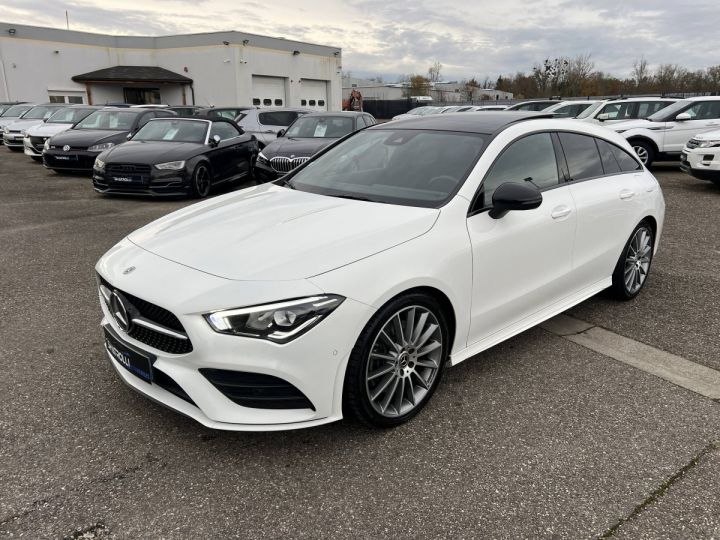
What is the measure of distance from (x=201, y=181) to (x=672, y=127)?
1052 centimetres

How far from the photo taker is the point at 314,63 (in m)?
39.7

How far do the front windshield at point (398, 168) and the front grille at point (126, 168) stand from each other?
19.8ft

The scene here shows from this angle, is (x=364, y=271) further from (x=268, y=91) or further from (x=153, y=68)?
(x=153, y=68)

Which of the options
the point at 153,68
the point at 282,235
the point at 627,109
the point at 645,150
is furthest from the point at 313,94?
the point at 282,235

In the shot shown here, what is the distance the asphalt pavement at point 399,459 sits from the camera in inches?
89.7

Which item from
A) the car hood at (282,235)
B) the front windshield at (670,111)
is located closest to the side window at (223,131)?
the car hood at (282,235)

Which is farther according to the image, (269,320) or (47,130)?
(47,130)

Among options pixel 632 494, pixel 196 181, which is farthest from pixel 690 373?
pixel 196 181

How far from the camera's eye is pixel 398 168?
3.62m

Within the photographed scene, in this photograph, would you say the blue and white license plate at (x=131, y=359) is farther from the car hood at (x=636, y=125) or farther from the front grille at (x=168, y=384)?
the car hood at (x=636, y=125)

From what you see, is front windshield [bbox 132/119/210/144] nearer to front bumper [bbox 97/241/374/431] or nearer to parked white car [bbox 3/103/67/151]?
front bumper [bbox 97/241/374/431]

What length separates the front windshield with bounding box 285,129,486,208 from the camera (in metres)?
3.29

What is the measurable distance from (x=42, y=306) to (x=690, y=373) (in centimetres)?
496

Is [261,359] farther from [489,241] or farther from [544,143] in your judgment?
[544,143]
